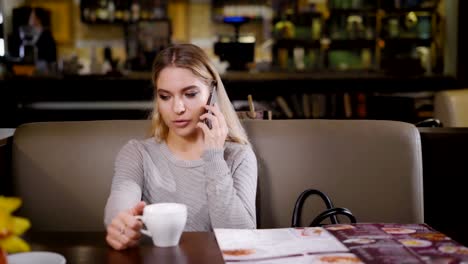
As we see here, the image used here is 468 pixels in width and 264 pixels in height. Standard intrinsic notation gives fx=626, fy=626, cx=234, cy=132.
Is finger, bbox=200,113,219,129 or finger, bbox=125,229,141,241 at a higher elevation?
finger, bbox=200,113,219,129

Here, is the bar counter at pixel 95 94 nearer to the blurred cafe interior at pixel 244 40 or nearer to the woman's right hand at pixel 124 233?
the blurred cafe interior at pixel 244 40

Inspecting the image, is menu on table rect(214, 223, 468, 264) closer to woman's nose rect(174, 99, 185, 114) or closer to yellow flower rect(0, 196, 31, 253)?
yellow flower rect(0, 196, 31, 253)

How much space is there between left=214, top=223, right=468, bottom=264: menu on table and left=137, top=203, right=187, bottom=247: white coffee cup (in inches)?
3.5

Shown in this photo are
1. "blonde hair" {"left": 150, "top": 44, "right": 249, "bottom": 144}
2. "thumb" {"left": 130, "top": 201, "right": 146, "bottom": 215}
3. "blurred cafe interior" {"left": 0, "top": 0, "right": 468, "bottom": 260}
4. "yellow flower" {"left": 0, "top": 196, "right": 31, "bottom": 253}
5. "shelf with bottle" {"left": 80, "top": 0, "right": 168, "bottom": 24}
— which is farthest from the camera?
"shelf with bottle" {"left": 80, "top": 0, "right": 168, "bottom": 24}

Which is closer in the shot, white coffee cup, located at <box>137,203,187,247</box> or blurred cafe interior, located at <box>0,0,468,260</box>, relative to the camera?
white coffee cup, located at <box>137,203,187,247</box>

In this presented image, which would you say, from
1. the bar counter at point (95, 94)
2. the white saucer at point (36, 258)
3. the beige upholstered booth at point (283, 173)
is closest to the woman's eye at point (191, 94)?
the beige upholstered booth at point (283, 173)

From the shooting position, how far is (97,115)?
5078 mm

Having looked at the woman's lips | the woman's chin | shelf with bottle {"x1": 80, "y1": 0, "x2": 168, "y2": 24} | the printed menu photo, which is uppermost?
shelf with bottle {"x1": 80, "y1": 0, "x2": 168, "y2": 24}

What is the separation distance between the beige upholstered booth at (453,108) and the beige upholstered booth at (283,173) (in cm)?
164

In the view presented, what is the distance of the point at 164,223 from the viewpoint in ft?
3.97

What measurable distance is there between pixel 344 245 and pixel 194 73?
89cm

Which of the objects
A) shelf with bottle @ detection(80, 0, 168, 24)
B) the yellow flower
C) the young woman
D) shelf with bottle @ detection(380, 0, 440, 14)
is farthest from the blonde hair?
shelf with bottle @ detection(80, 0, 168, 24)

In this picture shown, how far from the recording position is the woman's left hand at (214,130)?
1.82 m

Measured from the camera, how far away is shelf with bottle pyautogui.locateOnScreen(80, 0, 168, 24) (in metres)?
8.20
